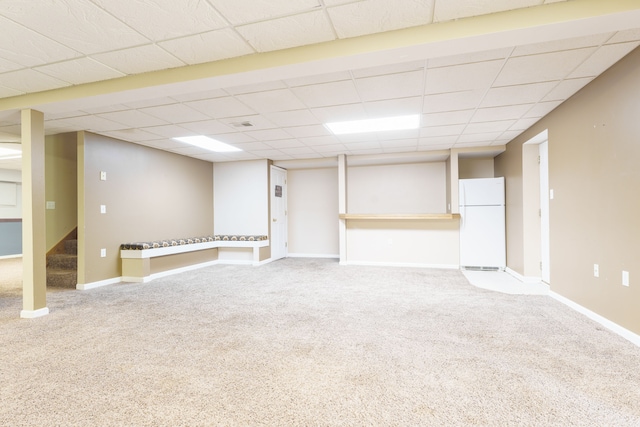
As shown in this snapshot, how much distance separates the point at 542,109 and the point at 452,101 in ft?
3.90

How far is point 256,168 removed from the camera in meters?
6.77

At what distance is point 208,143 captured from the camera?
527cm

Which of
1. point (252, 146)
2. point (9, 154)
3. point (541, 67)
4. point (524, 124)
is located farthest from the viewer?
point (9, 154)

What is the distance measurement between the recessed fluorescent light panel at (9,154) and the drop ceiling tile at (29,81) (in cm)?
426

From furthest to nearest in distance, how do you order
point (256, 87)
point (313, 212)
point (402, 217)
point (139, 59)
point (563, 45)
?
point (313, 212)
point (402, 217)
point (256, 87)
point (139, 59)
point (563, 45)

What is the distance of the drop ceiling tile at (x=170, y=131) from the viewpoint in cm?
427

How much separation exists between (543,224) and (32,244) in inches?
241

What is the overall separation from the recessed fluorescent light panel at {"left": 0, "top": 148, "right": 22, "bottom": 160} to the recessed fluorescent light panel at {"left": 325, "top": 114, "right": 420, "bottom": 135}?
20.6 ft

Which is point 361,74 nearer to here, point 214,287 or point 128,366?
point 128,366

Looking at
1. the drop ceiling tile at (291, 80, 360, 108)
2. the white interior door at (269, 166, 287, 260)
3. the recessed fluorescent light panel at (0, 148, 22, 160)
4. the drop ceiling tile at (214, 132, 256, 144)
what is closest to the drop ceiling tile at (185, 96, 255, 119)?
the drop ceiling tile at (291, 80, 360, 108)

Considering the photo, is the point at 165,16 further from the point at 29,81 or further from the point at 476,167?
the point at 476,167

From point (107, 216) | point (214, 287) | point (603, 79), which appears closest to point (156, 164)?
point (107, 216)

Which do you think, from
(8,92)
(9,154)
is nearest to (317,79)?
(8,92)

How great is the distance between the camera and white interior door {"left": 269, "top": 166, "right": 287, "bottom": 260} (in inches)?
273
